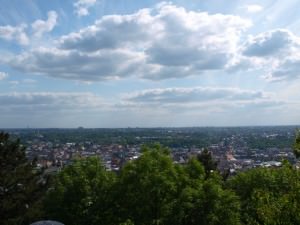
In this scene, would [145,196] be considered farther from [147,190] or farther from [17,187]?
[17,187]

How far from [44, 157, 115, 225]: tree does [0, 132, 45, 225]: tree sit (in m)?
1.15

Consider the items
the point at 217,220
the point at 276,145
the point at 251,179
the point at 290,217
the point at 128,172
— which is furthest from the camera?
the point at 276,145

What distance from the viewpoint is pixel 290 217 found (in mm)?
12773

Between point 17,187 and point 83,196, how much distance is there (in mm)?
4139

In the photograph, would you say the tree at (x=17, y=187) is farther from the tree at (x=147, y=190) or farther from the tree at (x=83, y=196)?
the tree at (x=147, y=190)

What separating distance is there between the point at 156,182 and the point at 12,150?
938cm

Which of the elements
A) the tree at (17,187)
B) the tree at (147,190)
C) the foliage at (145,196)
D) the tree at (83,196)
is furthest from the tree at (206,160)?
→ the tree at (17,187)

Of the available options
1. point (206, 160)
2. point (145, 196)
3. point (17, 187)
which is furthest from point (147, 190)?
point (206, 160)

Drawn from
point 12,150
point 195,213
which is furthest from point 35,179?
point 195,213

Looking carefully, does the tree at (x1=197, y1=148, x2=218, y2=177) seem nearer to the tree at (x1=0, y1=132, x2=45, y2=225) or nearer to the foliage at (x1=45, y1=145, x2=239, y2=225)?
the foliage at (x1=45, y1=145, x2=239, y2=225)

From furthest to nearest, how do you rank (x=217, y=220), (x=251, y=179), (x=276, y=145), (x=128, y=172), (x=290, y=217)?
1. (x=276, y=145)
2. (x=251, y=179)
3. (x=128, y=172)
4. (x=217, y=220)
5. (x=290, y=217)

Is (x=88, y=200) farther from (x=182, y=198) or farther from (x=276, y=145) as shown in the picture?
(x=276, y=145)

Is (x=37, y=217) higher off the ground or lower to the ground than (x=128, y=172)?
lower

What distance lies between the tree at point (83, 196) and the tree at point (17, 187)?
1152 mm
